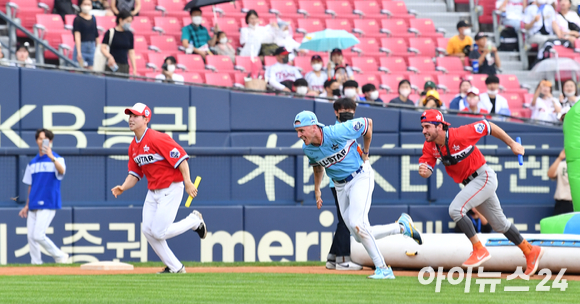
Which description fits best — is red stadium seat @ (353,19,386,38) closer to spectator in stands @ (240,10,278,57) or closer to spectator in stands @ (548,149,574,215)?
spectator in stands @ (240,10,278,57)

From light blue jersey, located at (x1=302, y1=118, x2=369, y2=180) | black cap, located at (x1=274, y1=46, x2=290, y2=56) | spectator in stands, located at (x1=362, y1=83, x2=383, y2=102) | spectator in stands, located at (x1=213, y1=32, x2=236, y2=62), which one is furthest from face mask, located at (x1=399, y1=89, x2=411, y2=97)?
light blue jersey, located at (x1=302, y1=118, x2=369, y2=180)

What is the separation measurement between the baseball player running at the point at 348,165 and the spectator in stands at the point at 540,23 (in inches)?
411

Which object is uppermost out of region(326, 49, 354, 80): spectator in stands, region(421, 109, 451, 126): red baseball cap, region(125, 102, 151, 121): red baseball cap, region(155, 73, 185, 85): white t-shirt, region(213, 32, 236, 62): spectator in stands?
region(213, 32, 236, 62): spectator in stands

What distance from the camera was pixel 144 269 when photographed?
1002cm

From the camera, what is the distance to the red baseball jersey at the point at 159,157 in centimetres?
855

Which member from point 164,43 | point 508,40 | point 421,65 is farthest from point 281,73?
point 508,40

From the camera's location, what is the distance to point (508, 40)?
59.9 ft

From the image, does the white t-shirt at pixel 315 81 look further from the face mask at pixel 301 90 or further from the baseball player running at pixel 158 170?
the baseball player running at pixel 158 170

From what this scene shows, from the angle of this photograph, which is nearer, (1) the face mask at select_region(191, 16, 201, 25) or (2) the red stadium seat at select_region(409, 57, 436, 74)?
(1) the face mask at select_region(191, 16, 201, 25)

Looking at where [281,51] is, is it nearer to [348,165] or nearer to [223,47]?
[223,47]

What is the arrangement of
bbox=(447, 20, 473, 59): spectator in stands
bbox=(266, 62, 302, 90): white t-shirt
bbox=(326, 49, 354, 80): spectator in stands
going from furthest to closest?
bbox=(447, 20, 473, 59): spectator in stands < bbox=(326, 49, 354, 80): spectator in stands < bbox=(266, 62, 302, 90): white t-shirt

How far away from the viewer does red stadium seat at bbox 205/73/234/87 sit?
14672mm

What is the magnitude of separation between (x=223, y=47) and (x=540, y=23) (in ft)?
23.0

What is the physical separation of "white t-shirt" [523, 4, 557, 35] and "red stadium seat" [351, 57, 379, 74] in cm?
375
